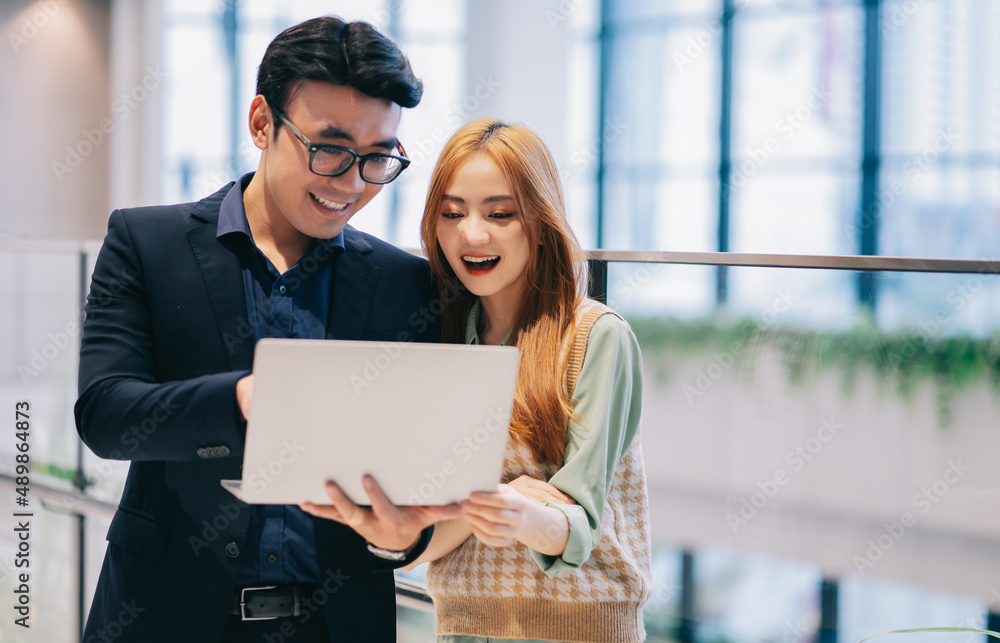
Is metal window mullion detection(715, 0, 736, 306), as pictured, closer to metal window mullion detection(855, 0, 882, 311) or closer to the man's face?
metal window mullion detection(855, 0, 882, 311)

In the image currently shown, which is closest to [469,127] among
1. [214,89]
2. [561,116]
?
[561,116]

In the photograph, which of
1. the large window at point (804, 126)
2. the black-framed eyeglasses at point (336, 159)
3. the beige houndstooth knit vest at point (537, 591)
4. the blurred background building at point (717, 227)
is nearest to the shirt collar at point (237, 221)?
the black-framed eyeglasses at point (336, 159)

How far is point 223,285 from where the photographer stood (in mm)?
1370

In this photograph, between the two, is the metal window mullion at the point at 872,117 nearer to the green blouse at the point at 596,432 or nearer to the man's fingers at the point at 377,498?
the green blouse at the point at 596,432

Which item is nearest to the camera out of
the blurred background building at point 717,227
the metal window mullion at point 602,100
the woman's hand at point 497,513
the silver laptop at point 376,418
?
the silver laptop at point 376,418


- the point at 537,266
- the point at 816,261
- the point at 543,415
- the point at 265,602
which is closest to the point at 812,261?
the point at 816,261

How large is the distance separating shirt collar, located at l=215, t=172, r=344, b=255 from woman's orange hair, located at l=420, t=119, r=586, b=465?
16 centimetres

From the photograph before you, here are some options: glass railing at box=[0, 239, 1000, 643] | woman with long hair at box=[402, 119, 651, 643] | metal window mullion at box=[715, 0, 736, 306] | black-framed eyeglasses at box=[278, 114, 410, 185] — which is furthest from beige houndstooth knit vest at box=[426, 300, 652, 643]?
metal window mullion at box=[715, 0, 736, 306]

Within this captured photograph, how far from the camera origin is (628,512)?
1.48 m

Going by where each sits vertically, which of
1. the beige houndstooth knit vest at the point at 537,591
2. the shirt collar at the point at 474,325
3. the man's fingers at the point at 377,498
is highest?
the shirt collar at the point at 474,325

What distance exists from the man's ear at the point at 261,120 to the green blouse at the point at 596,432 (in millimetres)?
644

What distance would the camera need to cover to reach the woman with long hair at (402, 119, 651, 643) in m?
1.37

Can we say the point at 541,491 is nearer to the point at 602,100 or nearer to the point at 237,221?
the point at 237,221

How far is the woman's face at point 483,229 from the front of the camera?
1.44 m
